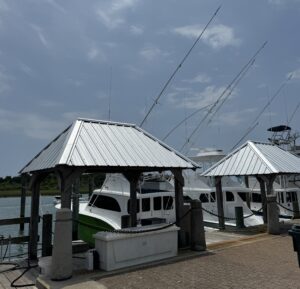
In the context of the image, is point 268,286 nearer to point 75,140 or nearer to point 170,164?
point 170,164

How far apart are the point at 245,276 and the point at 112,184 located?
12095 millimetres

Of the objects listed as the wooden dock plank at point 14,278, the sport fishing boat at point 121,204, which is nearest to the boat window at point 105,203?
the sport fishing boat at point 121,204

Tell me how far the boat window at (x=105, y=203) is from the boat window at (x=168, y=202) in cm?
250

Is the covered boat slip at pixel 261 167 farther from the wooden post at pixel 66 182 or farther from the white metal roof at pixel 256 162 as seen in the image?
the wooden post at pixel 66 182

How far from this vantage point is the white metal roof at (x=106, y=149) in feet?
27.5

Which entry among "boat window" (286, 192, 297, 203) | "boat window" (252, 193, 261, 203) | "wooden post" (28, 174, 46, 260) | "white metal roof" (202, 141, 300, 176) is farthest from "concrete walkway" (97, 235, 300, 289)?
"boat window" (252, 193, 261, 203)

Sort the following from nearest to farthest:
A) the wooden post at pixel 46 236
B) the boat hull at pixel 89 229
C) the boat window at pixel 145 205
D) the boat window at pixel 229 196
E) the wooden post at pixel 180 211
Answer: the wooden post at pixel 46 236 < the wooden post at pixel 180 211 < the boat hull at pixel 89 229 < the boat window at pixel 145 205 < the boat window at pixel 229 196

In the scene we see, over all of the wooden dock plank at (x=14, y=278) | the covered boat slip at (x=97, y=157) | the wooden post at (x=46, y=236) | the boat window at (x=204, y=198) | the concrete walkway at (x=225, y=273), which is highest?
the covered boat slip at (x=97, y=157)

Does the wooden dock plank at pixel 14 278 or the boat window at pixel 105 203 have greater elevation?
the boat window at pixel 105 203

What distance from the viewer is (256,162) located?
15.1 meters

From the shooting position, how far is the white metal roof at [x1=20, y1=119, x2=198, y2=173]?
8.37 meters

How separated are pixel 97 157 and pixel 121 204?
8.34 metres

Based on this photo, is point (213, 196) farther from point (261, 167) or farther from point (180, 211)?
point (180, 211)

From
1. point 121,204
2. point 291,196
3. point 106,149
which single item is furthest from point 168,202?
point 291,196
